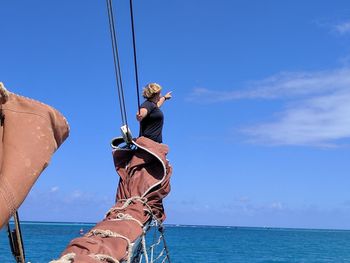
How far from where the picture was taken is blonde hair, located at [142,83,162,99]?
6121 mm

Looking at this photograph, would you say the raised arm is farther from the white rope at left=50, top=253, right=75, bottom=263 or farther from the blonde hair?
the white rope at left=50, top=253, right=75, bottom=263

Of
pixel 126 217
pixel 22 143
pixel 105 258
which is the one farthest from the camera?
pixel 126 217

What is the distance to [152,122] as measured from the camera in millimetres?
6188

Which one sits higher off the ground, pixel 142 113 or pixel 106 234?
pixel 142 113

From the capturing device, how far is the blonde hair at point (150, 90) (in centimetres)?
612

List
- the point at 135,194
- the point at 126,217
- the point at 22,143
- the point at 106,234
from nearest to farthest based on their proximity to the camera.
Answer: the point at 22,143, the point at 106,234, the point at 126,217, the point at 135,194

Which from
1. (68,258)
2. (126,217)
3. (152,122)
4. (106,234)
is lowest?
(68,258)

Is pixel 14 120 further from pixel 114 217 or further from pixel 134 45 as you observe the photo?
pixel 134 45

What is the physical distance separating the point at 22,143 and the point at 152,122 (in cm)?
380

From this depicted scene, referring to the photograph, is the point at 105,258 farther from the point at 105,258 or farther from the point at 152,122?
the point at 152,122

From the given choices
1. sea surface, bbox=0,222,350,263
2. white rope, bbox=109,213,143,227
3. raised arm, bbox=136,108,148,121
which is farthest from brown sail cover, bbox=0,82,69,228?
sea surface, bbox=0,222,350,263

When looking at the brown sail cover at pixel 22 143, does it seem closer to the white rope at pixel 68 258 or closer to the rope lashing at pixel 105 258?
the white rope at pixel 68 258

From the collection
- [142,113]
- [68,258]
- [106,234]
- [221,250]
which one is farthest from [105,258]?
[221,250]

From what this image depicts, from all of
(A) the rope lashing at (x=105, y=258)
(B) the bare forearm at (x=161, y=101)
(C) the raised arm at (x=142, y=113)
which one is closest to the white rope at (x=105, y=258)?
(A) the rope lashing at (x=105, y=258)
